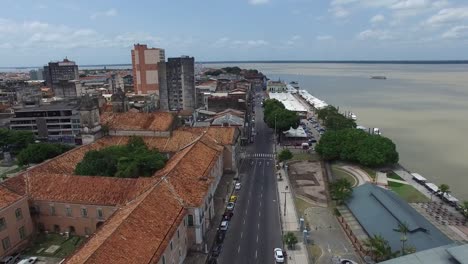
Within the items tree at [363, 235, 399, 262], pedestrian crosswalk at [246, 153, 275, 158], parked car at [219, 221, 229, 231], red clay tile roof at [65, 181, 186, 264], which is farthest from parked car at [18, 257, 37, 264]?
pedestrian crosswalk at [246, 153, 275, 158]

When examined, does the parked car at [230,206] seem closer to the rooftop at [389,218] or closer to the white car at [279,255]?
the white car at [279,255]

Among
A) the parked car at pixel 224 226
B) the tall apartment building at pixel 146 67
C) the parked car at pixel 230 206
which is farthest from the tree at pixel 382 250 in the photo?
the tall apartment building at pixel 146 67

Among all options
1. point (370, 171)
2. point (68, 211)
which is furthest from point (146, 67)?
point (68, 211)

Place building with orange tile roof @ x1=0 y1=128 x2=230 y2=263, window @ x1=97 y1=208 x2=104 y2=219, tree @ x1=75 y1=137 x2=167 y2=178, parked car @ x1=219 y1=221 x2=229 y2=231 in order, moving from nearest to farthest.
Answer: building with orange tile roof @ x1=0 y1=128 x2=230 y2=263 → window @ x1=97 y1=208 x2=104 y2=219 → parked car @ x1=219 y1=221 x2=229 y2=231 → tree @ x1=75 y1=137 x2=167 y2=178

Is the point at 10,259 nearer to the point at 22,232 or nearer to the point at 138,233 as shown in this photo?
the point at 22,232

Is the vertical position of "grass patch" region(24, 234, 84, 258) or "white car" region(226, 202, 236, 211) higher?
"white car" region(226, 202, 236, 211)

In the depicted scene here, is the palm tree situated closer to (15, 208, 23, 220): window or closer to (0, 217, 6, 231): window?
(15, 208, 23, 220): window
